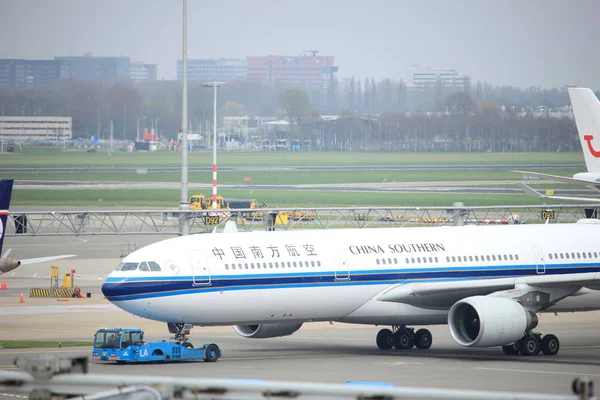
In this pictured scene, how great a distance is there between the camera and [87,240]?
8825cm

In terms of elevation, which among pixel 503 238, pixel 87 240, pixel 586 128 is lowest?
pixel 87 240

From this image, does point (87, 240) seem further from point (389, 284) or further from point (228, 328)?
point (389, 284)

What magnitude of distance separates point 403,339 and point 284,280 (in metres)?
6.00

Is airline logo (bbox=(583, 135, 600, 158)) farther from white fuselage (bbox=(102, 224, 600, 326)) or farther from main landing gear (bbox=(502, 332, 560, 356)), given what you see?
main landing gear (bbox=(502, 332, 560, 356))

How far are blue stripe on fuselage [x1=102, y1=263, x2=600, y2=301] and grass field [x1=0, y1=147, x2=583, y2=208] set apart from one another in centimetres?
7338

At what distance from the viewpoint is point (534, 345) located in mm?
34531

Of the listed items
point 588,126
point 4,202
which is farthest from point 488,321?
point 588,126

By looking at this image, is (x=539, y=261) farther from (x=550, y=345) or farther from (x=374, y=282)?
(x=374, y=282)

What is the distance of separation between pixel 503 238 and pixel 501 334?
557 cm

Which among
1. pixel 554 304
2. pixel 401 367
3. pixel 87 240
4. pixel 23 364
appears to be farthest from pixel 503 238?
pixel 87 240

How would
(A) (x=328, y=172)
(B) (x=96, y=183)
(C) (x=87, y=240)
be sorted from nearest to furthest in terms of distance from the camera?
1. (C) (x=87, y=240)
2. (B) (x=96, y=183)
3. (A) (x=328, y=172)

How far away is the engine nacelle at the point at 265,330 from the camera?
35844 mm

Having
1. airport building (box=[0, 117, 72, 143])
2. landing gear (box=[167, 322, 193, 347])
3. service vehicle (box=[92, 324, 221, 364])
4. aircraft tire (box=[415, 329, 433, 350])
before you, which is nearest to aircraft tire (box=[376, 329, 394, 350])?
aircraft tire (box=[415, 329, 433, 350])

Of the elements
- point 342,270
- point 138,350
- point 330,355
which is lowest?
point 330,355
